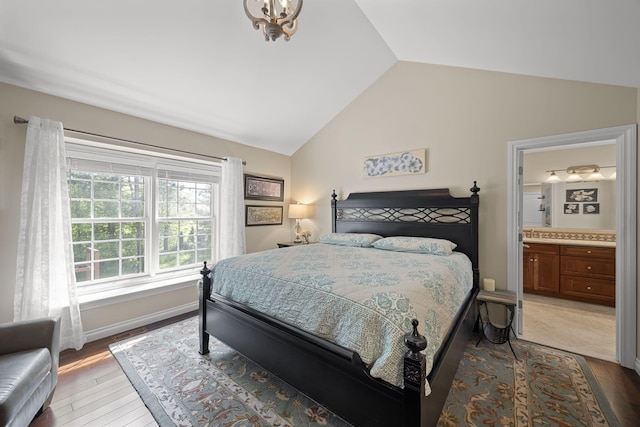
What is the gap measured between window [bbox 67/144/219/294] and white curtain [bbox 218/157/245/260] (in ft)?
0.94

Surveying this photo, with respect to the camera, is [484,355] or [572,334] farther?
[572,334]

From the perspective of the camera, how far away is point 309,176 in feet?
15.1

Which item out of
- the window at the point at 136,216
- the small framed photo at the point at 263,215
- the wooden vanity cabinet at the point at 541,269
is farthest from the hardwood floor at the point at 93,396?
the wooden vanity cabinet at the point at 541,269

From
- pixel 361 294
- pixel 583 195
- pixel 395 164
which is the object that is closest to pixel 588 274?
pixel 583 195

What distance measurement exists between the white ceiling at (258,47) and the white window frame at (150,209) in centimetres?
46

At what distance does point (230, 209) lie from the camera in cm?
377

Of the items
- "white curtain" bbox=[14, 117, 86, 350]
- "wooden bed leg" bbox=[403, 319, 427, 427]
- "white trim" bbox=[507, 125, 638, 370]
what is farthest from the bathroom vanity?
"white curtain" bbox=[14, 117, 86, 350]

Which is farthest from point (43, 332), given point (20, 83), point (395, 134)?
point (395, 134)

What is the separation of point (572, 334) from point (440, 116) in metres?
2.85

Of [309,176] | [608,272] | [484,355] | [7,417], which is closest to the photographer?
[7,417]

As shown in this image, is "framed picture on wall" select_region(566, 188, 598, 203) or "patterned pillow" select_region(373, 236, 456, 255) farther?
"framed picture on wall" select_region(566, 188, 598, 203)

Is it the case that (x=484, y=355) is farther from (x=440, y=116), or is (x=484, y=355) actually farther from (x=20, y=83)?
(x=20, y=83)

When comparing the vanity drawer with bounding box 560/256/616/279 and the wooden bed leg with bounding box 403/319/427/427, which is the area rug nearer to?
the wooden bed leg with bounding box 403/319/427/427

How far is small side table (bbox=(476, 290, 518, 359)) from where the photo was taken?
247 centimetres
